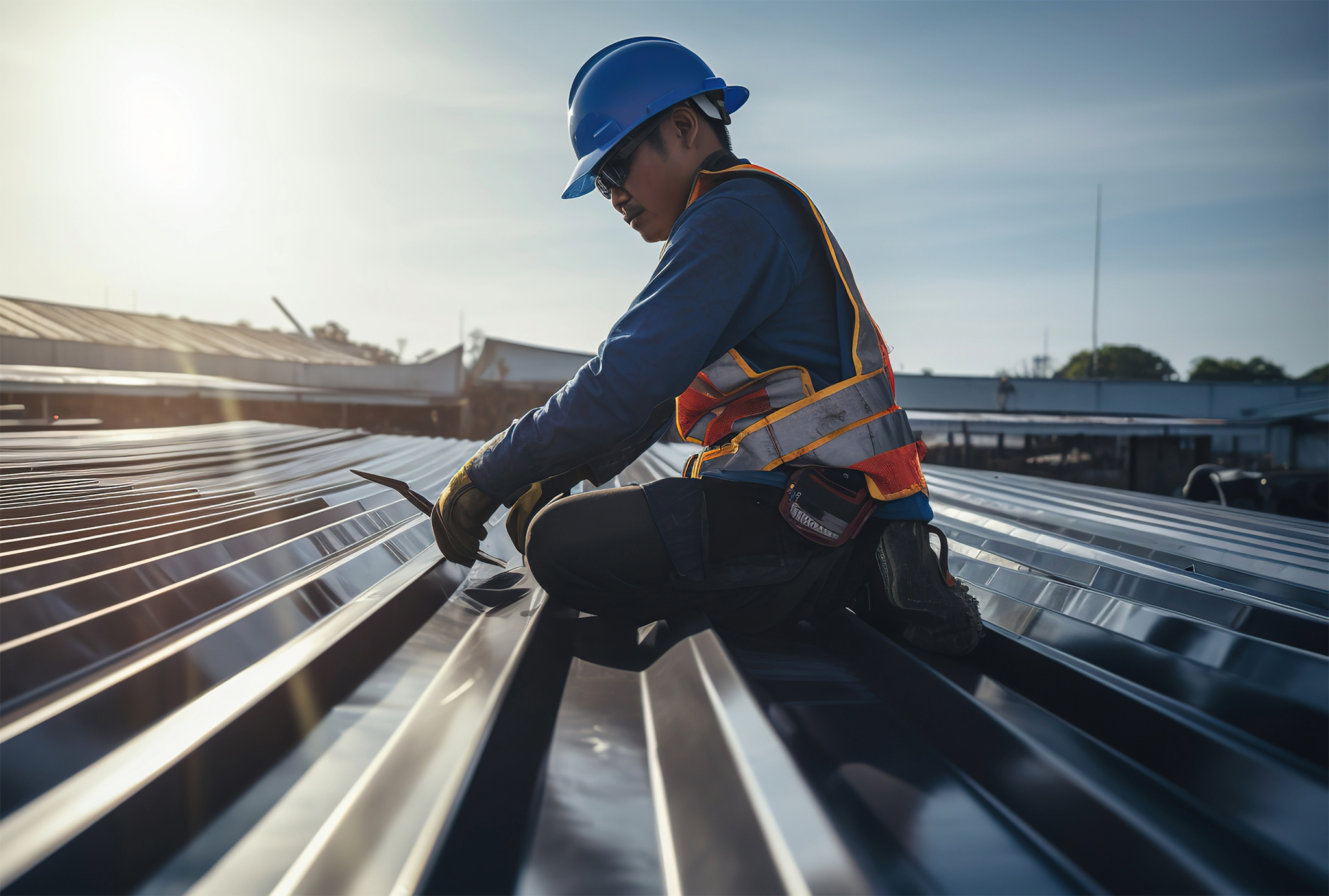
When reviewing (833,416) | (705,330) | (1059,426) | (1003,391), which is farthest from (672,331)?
(1003,391)

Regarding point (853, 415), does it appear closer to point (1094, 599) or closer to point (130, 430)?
point (1094, 599)

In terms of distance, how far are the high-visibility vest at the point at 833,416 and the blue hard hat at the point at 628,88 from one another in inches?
8.7

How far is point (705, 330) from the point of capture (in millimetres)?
1194

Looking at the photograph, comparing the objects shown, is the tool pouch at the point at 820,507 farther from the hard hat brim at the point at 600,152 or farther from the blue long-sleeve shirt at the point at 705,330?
the hard hat brim at the point at 600,152

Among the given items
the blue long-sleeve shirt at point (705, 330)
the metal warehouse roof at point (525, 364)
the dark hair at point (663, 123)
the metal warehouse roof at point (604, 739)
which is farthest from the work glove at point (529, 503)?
the metal warehouse roof at point (525, 364)

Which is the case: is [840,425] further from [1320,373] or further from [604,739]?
[1320,373]


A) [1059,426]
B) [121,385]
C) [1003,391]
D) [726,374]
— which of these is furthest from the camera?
[1003,391]

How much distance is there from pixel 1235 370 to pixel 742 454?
2613 inches

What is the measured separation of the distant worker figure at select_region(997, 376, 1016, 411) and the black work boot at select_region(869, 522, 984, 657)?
21.9 metres

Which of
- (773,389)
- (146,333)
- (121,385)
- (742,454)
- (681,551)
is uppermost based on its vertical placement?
(146,333)

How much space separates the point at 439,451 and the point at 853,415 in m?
4.47

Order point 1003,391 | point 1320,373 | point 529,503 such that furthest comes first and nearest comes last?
point 1320,373 → point 1003,391 → point 529,503

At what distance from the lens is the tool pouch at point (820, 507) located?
4.17 feet

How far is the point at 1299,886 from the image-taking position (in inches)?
25.1
